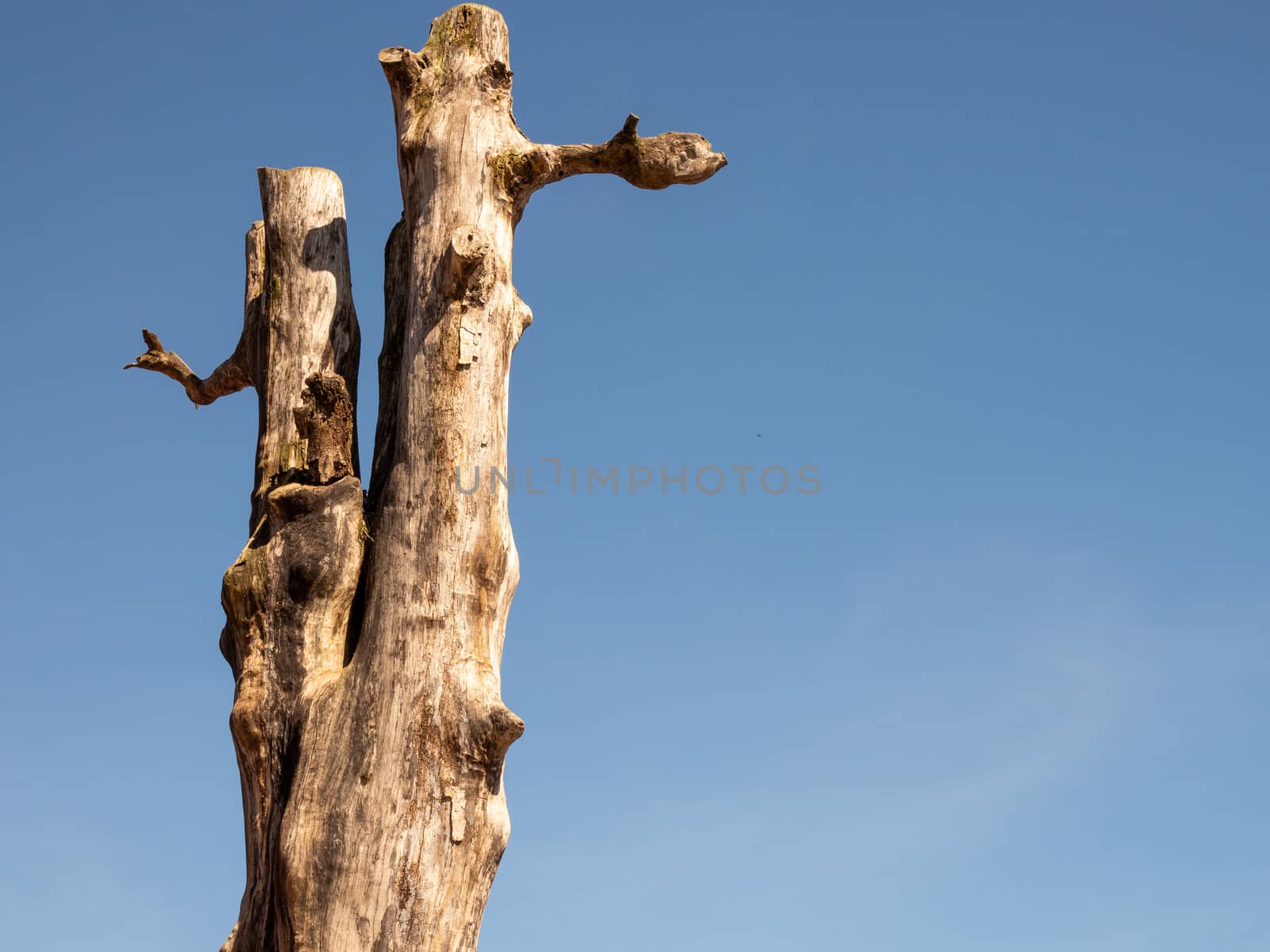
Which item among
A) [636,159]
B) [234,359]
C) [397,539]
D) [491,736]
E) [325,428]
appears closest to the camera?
[491,736]

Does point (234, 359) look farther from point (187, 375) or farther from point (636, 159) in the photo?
point (636, 159)

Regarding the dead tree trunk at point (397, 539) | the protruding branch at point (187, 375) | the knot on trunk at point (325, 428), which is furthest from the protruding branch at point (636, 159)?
the protruding branch at point (187, 375)

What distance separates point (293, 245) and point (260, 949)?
337 cm

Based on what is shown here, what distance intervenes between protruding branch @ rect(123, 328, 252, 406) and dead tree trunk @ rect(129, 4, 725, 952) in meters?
0.74

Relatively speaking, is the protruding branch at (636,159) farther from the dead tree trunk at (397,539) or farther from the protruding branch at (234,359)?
the protruding branch at (234,359)

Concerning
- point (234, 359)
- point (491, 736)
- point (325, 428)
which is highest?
point (234, 359)

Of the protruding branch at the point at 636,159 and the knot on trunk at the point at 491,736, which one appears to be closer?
the knot on trunk at the point at 491,736

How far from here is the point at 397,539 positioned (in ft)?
18.7

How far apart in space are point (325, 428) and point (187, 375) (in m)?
2.42

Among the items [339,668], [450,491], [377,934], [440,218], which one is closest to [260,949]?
[377,934]

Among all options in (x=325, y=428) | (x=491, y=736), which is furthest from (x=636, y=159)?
(x=491, y=736)

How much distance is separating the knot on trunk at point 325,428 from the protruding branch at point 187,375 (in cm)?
184

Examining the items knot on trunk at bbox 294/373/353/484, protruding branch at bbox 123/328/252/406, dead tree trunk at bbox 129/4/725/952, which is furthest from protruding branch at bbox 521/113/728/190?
protruding branch at bbox 123/328/252/406

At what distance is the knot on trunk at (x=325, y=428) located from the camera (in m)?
5.88
